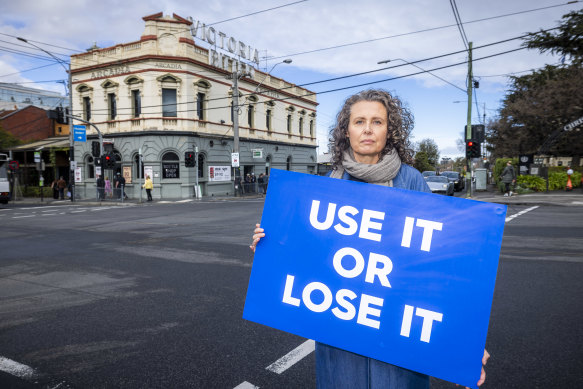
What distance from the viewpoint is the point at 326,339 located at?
1.92 m

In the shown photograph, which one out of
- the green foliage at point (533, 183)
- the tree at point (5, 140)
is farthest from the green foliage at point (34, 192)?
the green foliage at point (533, 183)

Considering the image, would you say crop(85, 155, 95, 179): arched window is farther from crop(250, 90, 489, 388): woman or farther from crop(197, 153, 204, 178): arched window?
crop(250, 90, 489, 388): woman

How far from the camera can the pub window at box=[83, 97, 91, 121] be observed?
1201 inches

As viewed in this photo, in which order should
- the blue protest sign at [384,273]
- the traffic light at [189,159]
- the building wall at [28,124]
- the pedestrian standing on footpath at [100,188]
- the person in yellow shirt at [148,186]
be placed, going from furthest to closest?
the building wall at [28,124] < the pedestrian standing on footpath at [100,188] < the traffic light at [189,159] < the person in yellow shirt at [148,186] < the blue protest sign at [384,273]

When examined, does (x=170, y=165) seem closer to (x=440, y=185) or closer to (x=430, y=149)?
(x=440, y=185)

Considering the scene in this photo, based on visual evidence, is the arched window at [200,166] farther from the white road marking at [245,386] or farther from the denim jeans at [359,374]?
the denim jeans at [359,374]

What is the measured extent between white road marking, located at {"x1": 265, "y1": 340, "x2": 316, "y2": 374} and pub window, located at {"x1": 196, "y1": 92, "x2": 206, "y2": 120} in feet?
89.0

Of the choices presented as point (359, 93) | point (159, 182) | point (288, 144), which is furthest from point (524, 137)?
point (359, 93)

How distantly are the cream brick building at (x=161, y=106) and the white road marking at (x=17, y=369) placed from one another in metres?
24.3

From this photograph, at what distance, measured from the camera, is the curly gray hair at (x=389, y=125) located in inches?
81.5

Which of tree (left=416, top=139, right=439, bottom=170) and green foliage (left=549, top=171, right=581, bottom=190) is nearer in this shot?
green foliage (left=549, top=171, right=581, bottom=190)

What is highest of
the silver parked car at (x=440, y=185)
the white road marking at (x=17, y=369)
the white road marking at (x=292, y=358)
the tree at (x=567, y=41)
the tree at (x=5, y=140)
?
the tree at (x=567, y=41)

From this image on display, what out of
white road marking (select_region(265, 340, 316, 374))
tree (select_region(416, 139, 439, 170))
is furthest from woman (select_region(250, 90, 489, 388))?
tree (select_region(416, 139, 439, 170))

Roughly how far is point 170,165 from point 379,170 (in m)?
27.0
